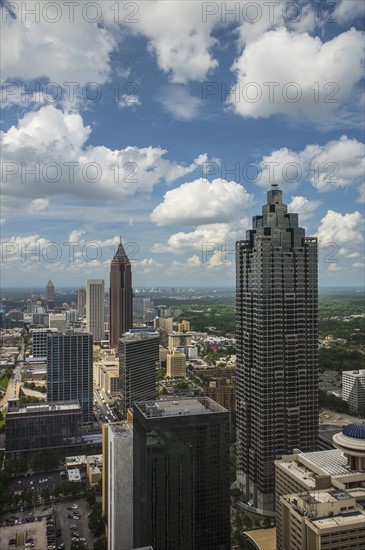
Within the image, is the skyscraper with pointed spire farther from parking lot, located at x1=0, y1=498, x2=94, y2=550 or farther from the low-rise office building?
parking lot, located at x1=0, y1=498, x2=94, y2=550

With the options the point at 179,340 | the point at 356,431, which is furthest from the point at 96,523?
the point at 179,340

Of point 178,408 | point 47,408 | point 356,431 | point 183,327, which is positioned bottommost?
point 47,408

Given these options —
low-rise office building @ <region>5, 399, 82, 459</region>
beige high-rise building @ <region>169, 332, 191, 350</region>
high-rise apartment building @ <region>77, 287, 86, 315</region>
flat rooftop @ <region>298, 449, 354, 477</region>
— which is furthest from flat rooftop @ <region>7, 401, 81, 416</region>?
high-rise apartment building @ <region>77, 287, 86, 315</region>

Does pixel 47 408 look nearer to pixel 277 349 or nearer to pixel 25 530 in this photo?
pixel 25 530

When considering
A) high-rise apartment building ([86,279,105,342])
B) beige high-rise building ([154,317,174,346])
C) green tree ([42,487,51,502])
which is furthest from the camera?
high-rise apartment building ([86,279,105,342])

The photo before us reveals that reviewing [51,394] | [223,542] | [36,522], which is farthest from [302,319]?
[51,394]

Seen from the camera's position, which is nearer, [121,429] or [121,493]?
[121,493]
